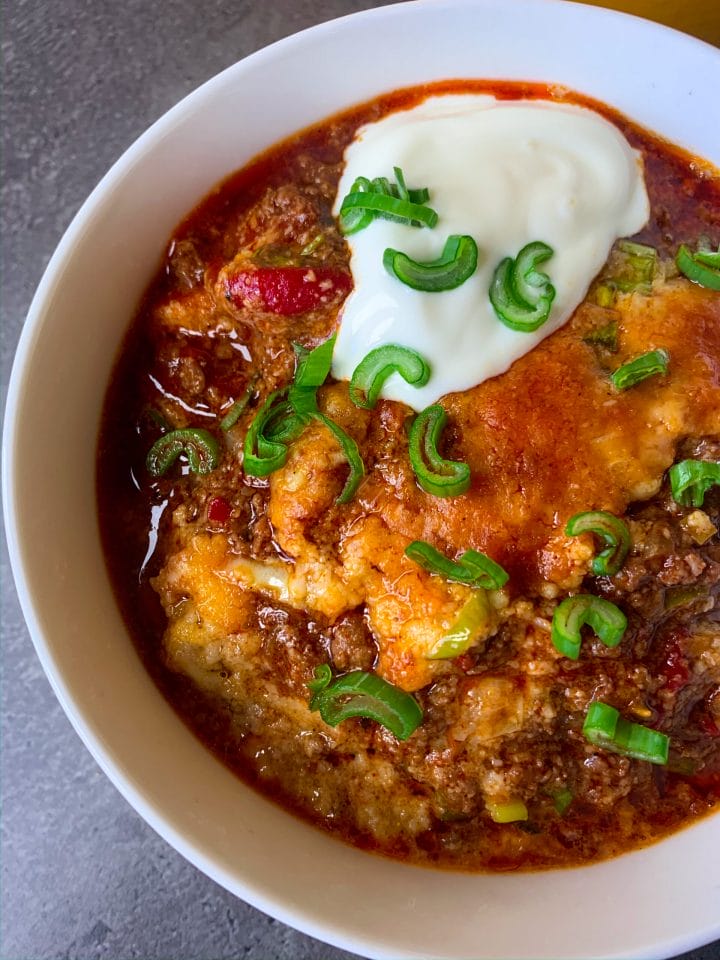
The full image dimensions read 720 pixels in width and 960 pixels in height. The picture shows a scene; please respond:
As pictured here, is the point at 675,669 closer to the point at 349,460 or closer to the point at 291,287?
the point at 349,460

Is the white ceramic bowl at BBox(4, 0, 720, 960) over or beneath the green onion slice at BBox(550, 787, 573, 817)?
over

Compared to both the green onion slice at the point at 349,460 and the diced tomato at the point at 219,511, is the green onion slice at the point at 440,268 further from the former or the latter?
the diced tomato at the point at 219,511

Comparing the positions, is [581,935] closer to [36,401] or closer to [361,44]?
[36,401]

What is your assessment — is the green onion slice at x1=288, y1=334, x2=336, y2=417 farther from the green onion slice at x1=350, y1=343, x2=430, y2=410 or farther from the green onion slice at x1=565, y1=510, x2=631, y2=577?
the green onion slice at x1=565, y1=510, x2=631, y2=577

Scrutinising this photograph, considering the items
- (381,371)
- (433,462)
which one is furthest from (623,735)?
(381,371)

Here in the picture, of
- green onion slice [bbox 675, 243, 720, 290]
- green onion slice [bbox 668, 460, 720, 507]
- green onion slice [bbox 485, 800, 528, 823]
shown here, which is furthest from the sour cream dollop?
green onion slice [bbox 485, 800, 528, 823]

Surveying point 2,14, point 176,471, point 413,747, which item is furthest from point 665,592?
point 2,14
